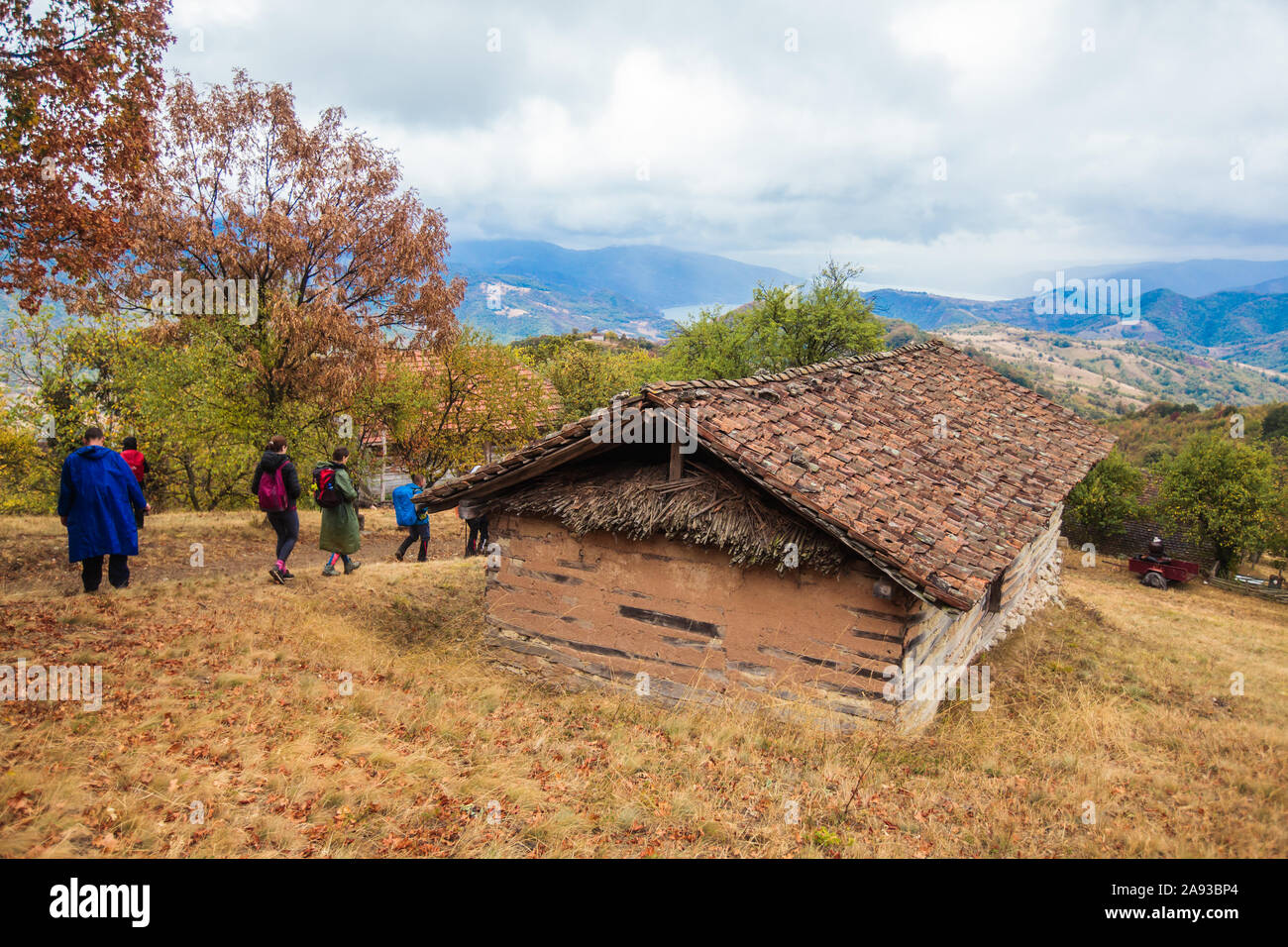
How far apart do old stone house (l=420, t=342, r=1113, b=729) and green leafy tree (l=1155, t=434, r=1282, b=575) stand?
38.8 m

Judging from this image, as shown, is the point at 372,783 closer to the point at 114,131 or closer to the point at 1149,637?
the point at 114,131

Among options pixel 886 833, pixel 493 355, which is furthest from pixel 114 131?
pixel 493 355

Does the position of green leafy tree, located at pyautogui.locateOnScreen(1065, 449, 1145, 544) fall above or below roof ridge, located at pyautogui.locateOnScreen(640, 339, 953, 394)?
below

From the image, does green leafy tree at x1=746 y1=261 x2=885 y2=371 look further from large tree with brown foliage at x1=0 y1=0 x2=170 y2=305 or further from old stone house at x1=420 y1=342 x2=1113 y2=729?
large tree with brown foliage at x1=0 y1=0 x2=170 y2=305

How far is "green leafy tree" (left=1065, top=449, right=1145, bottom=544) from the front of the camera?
44.2 meters

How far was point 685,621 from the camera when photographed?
22.7ft

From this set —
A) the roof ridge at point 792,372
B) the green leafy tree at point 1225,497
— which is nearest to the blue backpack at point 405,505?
the roof ridge at point 792,372

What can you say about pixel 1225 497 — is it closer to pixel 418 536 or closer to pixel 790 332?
pixel 790 332

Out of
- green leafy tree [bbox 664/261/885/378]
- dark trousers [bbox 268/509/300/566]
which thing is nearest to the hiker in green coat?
dark trousers [bbox 268/509/300/566]

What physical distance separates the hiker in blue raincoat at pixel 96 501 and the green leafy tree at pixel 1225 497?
47.7 metres

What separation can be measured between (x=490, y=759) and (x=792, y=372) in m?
7.06

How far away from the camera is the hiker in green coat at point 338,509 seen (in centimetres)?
921

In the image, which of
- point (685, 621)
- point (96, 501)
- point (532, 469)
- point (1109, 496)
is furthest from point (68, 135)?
point (1109, 496)

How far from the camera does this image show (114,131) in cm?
804
